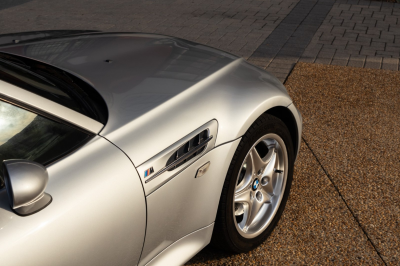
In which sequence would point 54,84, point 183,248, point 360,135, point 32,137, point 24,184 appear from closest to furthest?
point 24,184, point 32,137, point 54,84, point 183,248, point 360,135

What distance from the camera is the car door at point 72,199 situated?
1.40 metres

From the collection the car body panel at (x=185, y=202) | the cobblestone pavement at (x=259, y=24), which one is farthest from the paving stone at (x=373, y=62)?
the car body panel at (x=185, y=202)

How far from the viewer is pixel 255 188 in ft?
8.71

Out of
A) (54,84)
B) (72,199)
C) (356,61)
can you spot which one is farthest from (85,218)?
(356,61)

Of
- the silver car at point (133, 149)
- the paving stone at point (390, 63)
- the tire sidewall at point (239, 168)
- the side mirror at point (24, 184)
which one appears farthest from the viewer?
the paving stone at point (390, 63)

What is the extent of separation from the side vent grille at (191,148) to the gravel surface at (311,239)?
88 cm

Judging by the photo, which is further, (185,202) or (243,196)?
(243,196)

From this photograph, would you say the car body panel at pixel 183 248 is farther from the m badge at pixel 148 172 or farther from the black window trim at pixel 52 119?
the black window trim at pixel 52 119

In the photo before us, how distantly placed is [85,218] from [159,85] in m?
0.84

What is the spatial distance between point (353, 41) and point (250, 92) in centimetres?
491

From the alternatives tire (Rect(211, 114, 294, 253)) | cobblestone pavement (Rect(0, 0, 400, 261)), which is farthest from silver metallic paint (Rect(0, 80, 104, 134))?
cobblestone pavement (Rect(0, 0, 400, 261))

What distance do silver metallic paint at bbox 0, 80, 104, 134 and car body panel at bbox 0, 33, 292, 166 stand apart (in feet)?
0.19

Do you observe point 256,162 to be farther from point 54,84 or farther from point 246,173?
point 54,84

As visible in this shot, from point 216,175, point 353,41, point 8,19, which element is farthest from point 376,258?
point 8,19
